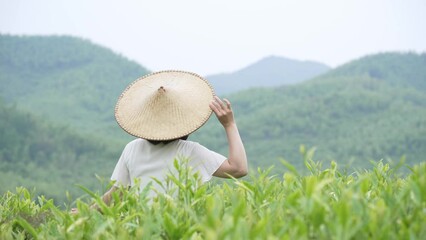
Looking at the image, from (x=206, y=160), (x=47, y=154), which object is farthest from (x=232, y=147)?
(x=47, y=154)

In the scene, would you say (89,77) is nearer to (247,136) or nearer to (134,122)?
(247,136)

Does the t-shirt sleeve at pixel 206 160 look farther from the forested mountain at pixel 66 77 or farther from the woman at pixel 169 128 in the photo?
the forested mountain at pixel 66 77

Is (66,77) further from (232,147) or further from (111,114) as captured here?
(232,147)

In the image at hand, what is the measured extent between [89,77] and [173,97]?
2648 inches

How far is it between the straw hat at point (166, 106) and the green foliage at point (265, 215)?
1.51 ft

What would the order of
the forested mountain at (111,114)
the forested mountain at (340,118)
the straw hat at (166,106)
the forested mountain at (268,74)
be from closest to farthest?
the straw hat at (166,106), the forested mountain at (111,114), the forested mountain at (340,118), the forested mountain at (268,74)

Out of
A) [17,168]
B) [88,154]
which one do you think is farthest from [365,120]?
[17,168]

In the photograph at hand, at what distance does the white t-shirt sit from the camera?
231 cm

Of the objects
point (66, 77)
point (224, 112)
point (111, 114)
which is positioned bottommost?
point (111, 114)

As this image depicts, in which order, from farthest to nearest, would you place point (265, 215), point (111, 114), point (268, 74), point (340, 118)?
point (268, 74) < point (111, 114) < point (340, 118) < point (265, 215)

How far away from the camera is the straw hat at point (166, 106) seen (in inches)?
94.0

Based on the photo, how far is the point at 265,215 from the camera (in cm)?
149

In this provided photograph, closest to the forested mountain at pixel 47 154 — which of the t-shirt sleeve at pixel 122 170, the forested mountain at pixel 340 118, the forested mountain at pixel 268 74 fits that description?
the forested mountain at pixel 340 118

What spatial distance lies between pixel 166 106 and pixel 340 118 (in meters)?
53.0
